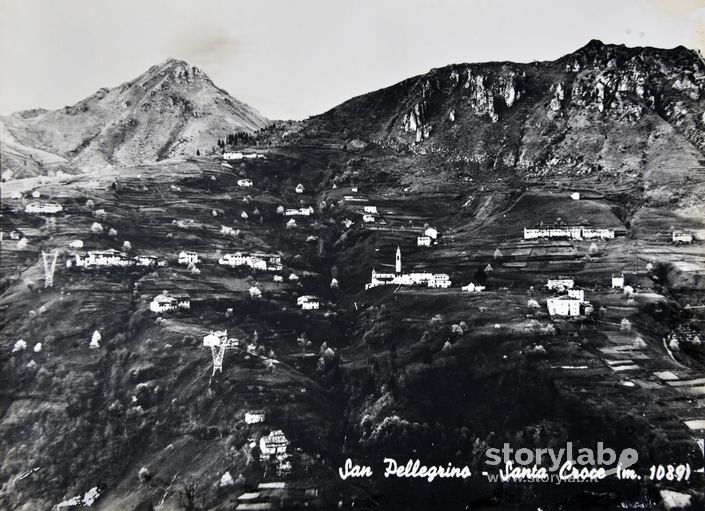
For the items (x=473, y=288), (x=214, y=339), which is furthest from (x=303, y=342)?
(x=473, y=288)

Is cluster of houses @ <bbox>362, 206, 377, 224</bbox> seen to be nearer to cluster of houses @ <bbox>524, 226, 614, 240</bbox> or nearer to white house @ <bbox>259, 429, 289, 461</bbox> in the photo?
cluster of houses @ <bbox>524, 226, 614, 240</bbox>

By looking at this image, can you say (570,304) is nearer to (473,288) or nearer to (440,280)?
(473,288)

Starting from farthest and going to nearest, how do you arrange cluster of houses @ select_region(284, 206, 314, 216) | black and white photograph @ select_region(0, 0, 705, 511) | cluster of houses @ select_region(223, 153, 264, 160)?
cluster of houses @ select_region(223, 153, 264, 160) → cluster of houses @ select_region(284, 206, 314, 216) → black and white photograph @ select_region(0, 0, 705, 511)

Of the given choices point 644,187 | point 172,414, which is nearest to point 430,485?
point 172,414

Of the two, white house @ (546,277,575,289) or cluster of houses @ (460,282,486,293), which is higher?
white house @ (546,277,575,289)

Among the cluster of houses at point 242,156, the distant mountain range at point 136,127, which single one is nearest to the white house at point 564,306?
the cluster of houses at point 242,156

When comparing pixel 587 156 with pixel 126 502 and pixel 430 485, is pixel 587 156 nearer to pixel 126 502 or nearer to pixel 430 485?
pixel 430 485

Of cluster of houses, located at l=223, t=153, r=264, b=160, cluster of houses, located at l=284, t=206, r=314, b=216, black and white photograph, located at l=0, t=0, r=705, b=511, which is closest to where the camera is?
black and white photograph, located at l=0, t=0, r=705, b=511

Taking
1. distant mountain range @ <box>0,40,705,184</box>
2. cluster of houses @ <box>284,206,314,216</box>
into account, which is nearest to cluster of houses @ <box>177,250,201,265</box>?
cluster of houses @ <box>284,206,314,216</box>
